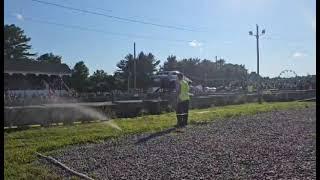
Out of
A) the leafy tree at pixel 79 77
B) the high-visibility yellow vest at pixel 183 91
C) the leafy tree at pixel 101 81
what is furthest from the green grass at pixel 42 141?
the leafy tree at pixel 101 81

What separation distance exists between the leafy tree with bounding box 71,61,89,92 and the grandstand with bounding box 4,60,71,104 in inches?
652

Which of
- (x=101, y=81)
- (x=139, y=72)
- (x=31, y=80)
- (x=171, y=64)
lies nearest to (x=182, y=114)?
(x=31, y=80)

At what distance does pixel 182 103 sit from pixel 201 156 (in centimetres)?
805

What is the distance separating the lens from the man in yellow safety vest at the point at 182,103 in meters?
18.1

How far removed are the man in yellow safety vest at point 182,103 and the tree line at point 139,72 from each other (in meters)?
12.5

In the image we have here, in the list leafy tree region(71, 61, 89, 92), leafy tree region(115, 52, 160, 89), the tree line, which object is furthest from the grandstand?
leafy tree region(115, 52, 160, 89)

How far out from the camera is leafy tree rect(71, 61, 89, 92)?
204 ft

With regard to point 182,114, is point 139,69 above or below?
above

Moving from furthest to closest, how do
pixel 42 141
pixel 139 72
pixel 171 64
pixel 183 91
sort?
pixel 171 64, pixel 139 72, pixel 183 91, pixel 42 141

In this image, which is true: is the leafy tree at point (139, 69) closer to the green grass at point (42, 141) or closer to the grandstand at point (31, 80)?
the grandstand at point (31, 80)

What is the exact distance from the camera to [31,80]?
32.6 meters

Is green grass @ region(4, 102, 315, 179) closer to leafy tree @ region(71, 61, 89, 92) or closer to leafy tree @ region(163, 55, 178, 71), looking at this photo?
leafy tree @ region(71, 61, 89, 92)

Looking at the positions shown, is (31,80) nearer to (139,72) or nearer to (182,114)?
(182,114)

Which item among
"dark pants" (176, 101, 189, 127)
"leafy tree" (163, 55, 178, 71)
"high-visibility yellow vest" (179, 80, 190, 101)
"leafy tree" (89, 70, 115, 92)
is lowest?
"dark pants" (176, 101, 189, 127)
